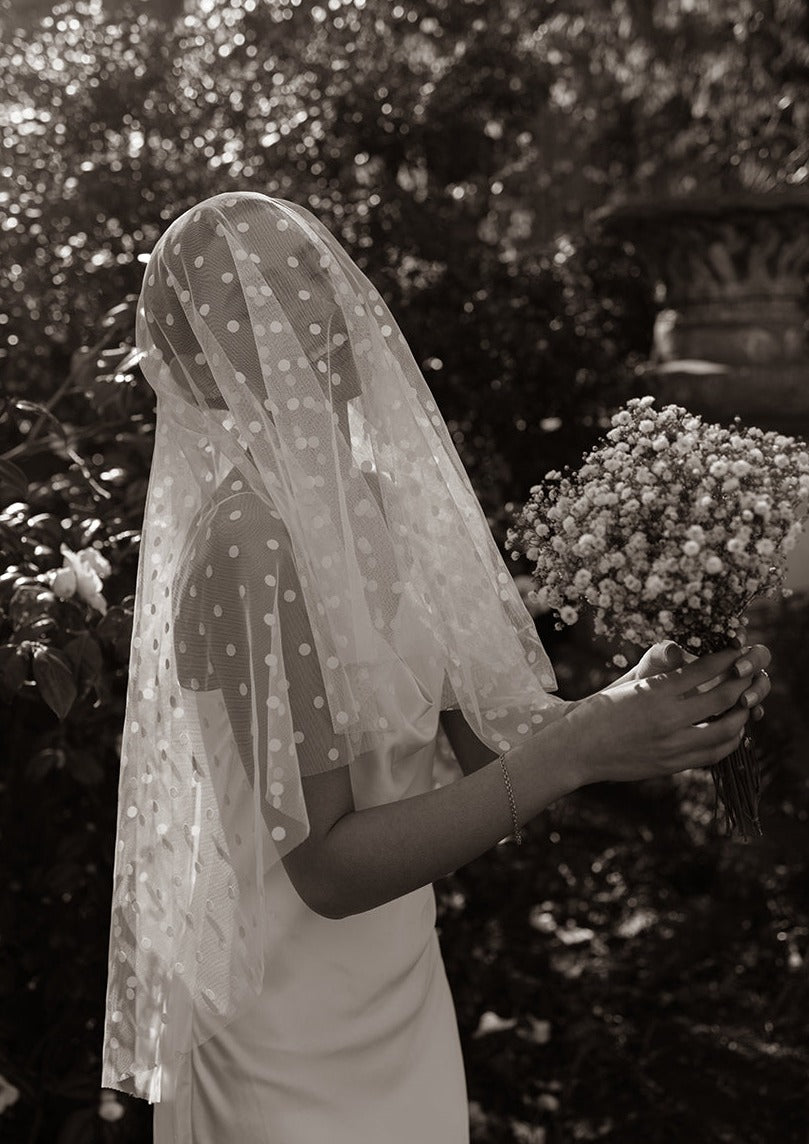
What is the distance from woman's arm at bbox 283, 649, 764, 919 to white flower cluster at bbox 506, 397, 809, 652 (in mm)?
87

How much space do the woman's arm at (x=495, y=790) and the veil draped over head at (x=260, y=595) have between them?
0.06m

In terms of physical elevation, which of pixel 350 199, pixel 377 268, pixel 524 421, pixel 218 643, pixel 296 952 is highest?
pixel 350 199

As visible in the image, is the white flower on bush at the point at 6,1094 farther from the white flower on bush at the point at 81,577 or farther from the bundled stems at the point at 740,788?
the bundled stems at the point at 740,788

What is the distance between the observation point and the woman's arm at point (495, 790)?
1566 millimetres

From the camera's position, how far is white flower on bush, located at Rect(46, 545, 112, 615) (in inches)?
83.0

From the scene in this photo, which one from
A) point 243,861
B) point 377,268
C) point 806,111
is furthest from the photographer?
point 806,111

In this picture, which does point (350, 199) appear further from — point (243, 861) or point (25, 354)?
point (243, 861)

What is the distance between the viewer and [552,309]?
13.3ft

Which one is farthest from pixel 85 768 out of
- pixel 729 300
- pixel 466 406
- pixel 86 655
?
pixel 729 300

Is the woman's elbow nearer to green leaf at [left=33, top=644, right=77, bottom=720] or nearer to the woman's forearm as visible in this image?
the woman's forearm

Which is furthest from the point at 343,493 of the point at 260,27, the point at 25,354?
A: the point at 260,27

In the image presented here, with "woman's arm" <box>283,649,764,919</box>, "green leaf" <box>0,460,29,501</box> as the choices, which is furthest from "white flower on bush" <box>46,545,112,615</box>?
"woman's arm" <box>283,649,764,919</box>

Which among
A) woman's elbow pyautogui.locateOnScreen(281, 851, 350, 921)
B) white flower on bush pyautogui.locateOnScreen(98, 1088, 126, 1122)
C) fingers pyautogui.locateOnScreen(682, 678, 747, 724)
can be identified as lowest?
white flower on bush pyautogui.locateOnScreen(98, 1088, 126, 1122)

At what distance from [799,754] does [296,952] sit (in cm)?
232
